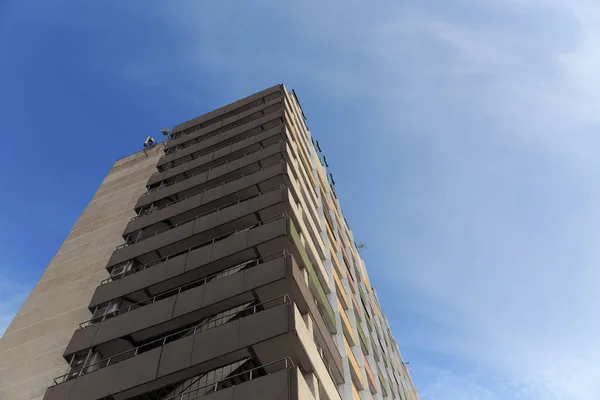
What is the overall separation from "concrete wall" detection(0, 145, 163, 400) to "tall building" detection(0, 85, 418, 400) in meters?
0.07

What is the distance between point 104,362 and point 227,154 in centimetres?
1549

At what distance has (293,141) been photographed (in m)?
32.3

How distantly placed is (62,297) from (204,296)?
8.94 metres

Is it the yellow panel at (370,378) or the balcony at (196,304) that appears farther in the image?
the yellow panel at (370,378)

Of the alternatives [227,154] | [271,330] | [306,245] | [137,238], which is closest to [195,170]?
[227,154]

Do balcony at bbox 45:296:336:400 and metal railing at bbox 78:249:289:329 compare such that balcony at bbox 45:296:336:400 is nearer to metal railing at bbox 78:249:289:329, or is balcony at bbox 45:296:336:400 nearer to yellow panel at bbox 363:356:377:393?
metal railing at bbox 78:249:289:329

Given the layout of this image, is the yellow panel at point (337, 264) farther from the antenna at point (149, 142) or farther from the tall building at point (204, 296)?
the antenna at point (149, 142)

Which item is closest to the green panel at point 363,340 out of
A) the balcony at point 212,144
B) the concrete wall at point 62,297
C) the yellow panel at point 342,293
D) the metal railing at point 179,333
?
the yellow panel at point 342,293

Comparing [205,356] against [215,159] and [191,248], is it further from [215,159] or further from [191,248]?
[215,159]

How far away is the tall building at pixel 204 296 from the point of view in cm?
1447

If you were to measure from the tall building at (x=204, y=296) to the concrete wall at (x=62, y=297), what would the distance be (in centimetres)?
7

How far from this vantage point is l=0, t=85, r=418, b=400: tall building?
14.5 meters

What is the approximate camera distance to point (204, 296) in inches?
667

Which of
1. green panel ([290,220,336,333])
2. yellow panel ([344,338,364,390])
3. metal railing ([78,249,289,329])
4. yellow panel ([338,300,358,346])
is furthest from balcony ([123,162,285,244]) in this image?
yellow panel ([344,338,364,390])
